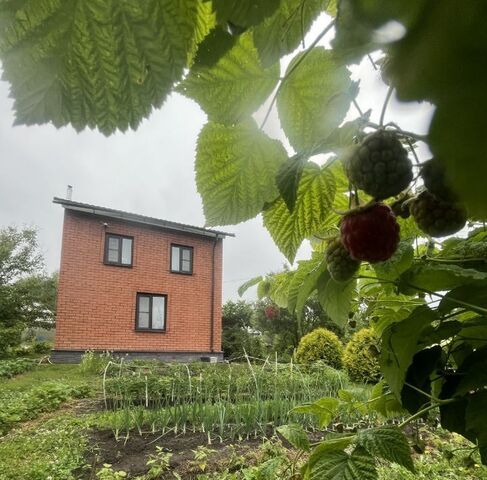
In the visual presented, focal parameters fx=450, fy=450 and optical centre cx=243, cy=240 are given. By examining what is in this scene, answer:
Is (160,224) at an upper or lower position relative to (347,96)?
upper

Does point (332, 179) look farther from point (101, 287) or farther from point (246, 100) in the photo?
point (101, 287)

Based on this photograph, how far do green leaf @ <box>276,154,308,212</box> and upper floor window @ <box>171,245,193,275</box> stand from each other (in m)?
13.0

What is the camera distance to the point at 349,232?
20.9 inches

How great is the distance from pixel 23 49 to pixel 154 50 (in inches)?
3.3

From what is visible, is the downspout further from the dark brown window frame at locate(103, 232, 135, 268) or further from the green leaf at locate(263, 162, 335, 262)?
the green leaf at locate(263, 162, 335, 262)

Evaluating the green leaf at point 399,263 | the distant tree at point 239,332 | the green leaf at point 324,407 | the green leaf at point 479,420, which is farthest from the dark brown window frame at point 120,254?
the green leaf at point 479,420

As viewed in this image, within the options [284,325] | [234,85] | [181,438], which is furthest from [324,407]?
[284,325]

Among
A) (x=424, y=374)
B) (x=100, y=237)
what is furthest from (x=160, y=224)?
(x=424, y=374)

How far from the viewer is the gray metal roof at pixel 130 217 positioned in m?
11.5

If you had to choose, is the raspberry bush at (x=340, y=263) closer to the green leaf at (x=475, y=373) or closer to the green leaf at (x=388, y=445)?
the green leaf at (x=475, y=373)

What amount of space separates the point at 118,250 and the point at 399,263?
12122 millimetres

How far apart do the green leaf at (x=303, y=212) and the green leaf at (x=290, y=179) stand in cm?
16

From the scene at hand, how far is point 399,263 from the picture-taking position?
84cm

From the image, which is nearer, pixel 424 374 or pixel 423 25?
pixel 423 25
